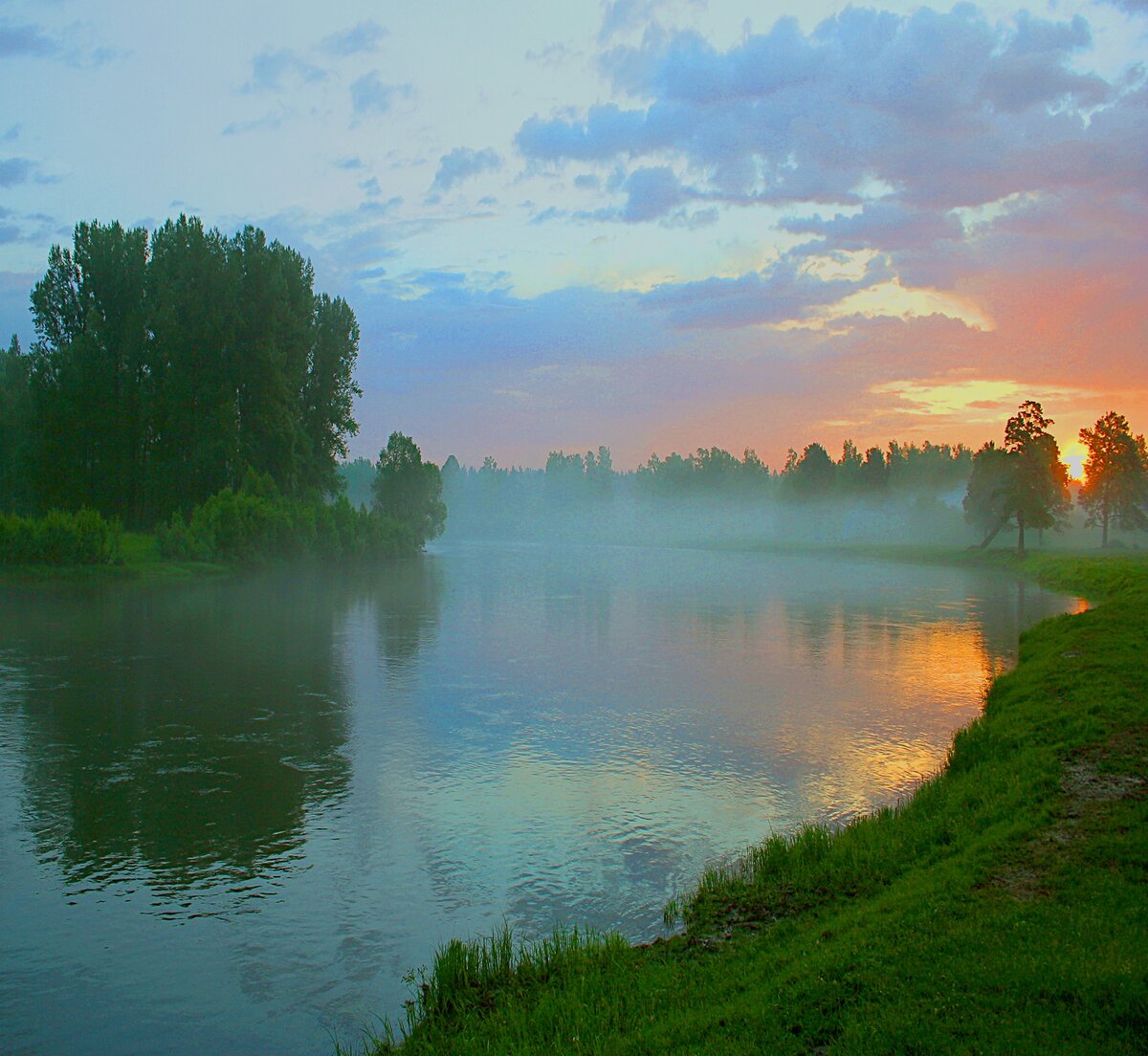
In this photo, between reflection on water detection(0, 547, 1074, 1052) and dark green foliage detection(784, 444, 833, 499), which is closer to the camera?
reflection on water detection(0, 547, 1074, 1052)

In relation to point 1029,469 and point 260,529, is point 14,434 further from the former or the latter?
point 1029,469

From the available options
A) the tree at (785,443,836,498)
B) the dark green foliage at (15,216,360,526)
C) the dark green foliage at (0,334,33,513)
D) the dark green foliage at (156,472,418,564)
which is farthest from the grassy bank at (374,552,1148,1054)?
the tree at (785,443,836,498)

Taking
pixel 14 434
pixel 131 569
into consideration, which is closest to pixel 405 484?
pixel 14 434

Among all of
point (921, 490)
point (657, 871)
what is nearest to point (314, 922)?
point (657, 871)

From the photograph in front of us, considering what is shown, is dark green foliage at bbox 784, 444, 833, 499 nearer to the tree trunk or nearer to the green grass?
the tree trunk

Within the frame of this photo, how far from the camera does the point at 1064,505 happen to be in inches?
3984

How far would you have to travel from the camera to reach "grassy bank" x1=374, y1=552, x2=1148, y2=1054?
5.70 m

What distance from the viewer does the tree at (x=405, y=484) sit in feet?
319

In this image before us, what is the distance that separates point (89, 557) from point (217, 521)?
9.31m

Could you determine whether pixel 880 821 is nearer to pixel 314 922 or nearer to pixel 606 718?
pixel 314 922

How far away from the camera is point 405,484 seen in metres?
97.4

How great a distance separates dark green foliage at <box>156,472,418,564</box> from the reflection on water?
2070 cm

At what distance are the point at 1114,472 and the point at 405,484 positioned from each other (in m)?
66.7

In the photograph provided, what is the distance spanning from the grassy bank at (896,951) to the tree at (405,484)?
289 feet
